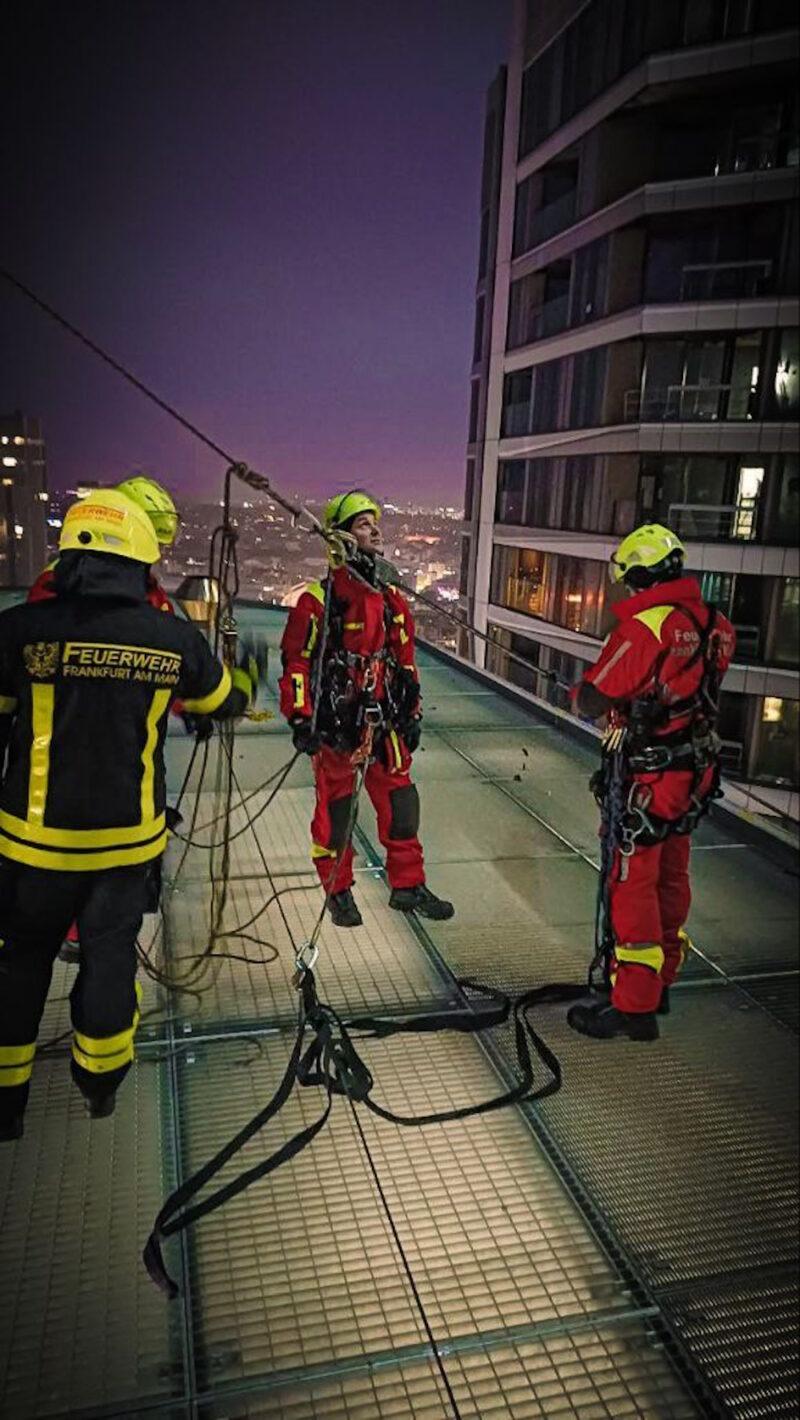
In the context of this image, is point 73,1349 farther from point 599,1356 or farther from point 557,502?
point 557,502


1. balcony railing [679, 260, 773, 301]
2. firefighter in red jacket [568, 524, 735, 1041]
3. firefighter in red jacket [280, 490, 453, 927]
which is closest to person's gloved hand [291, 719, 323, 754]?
firefighter in red jacket [280, 490, 453, 927]

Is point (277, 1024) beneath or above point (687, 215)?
beneath

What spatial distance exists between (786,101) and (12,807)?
2262cm

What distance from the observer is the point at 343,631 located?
4.22m

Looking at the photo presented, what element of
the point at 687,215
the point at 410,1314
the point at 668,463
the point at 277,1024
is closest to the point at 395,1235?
the point at 410,1314

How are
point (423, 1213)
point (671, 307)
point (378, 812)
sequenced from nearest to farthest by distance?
point (423, 1213) < point (378, 812) < point (671, 307)

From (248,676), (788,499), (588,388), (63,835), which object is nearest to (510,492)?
(588,388)

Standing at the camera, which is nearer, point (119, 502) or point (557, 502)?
point (119, 502)

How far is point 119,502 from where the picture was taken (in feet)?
8.64

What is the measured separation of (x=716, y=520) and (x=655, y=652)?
1841 cm

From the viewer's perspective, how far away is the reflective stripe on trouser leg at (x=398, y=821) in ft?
14.4

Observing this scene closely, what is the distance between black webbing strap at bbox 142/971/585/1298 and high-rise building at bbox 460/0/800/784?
1708 cm

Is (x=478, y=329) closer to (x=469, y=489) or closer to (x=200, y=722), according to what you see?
(x=469, y=489)

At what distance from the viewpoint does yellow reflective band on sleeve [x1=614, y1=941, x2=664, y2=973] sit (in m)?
3.45
